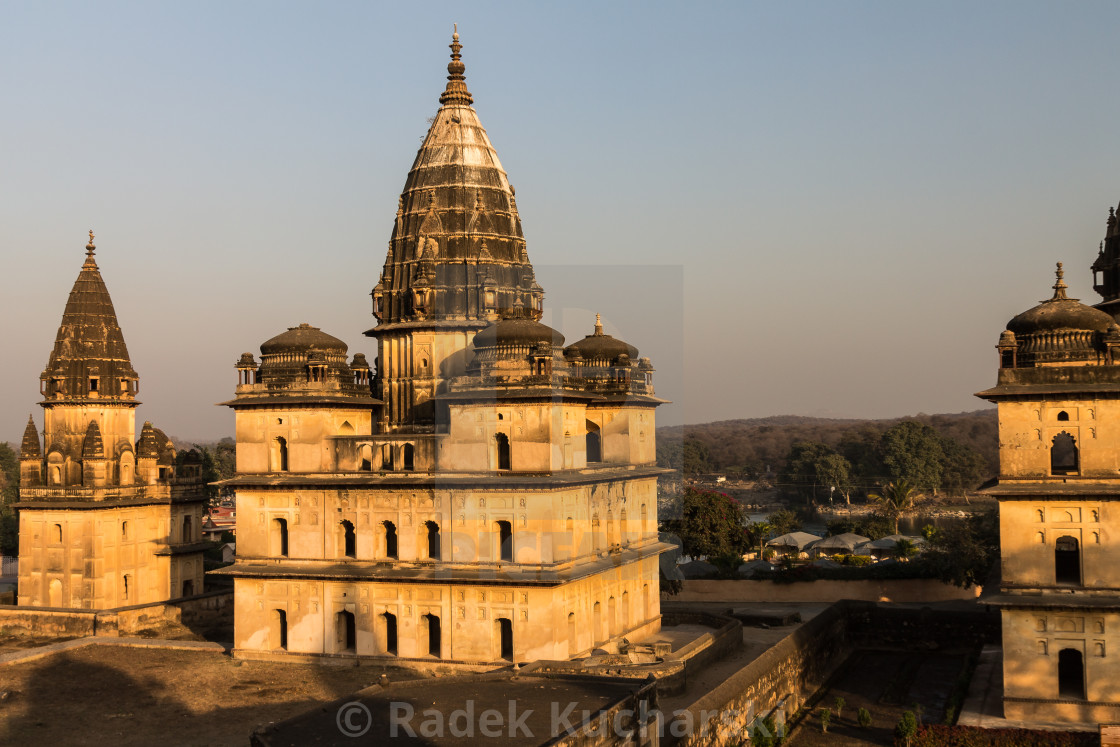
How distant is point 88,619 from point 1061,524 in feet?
101

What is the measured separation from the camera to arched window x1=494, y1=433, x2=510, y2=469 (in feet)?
108

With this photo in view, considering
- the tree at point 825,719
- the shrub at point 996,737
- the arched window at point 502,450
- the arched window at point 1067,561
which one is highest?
the arched window at point 502,450

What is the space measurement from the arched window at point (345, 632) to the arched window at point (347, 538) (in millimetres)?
1732

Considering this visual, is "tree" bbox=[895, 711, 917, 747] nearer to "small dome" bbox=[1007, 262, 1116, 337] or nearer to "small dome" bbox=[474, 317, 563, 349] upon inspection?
"small dome" bbox=[1007, 262, 1116, 337]

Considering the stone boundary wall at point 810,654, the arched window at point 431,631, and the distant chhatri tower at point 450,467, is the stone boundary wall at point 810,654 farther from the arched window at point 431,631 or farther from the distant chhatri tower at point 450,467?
the arched window at point 431,631

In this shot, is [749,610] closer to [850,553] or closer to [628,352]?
[628,352]

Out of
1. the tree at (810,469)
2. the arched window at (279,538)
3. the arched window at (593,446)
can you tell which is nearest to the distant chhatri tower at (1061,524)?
the arched window at (593,446)

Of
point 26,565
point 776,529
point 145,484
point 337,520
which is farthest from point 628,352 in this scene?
point 776,529

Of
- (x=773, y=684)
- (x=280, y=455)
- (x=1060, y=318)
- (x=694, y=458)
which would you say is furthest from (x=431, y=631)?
(x=694, y=458)

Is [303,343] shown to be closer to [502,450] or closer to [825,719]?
[502,450]

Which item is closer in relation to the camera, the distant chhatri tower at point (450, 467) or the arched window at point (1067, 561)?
the arched window at point (1067, 561)

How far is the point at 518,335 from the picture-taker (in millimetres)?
33031

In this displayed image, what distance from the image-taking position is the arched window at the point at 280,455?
116ft

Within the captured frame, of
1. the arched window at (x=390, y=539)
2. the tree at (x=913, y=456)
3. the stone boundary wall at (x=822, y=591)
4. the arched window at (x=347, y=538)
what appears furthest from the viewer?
the tree at (x=913, y=456)
